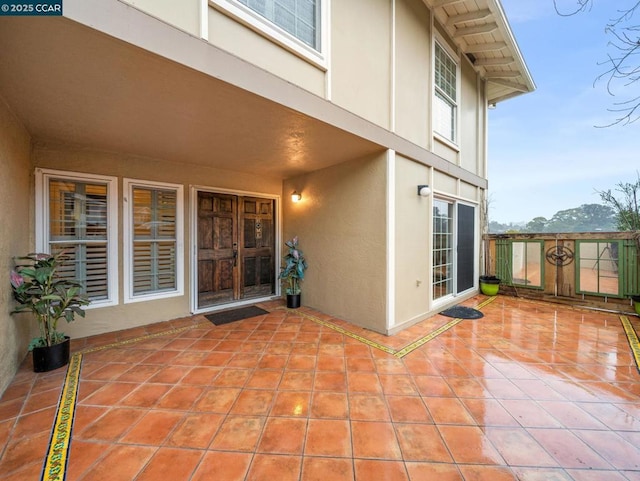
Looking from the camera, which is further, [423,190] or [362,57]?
[423,190]

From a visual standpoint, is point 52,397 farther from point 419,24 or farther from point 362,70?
point 419,24

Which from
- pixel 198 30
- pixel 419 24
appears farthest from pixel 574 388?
pixel 419 24

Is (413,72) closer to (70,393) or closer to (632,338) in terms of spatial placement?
(632,338)

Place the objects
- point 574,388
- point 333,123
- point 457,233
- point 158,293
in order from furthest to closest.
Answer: point 457,233, point 158,293, point 333,123, point 574,388

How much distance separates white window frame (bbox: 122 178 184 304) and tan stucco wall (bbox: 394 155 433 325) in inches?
134

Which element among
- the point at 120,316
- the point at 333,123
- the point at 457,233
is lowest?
the point at 120,316

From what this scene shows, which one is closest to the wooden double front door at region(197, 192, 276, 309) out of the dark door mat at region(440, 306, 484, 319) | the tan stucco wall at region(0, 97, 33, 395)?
the tan stucco wall at region(0, 97, 33, 395)

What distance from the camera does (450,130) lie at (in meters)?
4.95

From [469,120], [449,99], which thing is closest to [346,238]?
[449,99]

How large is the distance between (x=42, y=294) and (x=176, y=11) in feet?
9.29

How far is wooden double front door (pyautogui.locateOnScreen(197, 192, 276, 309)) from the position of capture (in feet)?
14.3

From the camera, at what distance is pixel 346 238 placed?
3.88 m

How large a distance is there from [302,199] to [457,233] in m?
3.26

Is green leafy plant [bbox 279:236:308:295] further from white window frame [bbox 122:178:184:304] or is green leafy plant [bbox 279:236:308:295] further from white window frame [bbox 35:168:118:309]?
white window frame [bbox 35:168:118:309]
